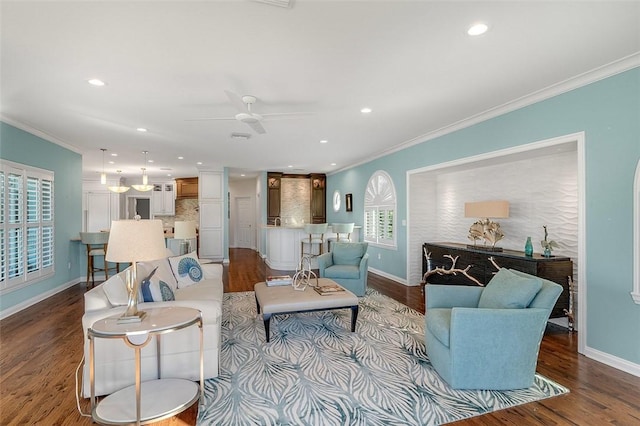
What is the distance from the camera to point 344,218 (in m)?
8.98

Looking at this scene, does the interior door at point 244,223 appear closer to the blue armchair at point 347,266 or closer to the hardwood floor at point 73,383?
the blue armchair at point 347,266

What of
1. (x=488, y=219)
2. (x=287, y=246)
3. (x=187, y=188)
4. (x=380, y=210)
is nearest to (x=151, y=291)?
(x=488, y=219)

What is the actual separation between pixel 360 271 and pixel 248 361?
2.43 metres

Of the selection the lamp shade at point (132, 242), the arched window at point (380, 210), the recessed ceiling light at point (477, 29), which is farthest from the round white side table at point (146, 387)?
the arched window at point (380, 210)

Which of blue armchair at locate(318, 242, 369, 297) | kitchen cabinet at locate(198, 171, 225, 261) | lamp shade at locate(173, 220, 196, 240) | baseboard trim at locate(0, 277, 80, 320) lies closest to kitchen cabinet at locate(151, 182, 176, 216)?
kitchen cabinet at locate(198, 171, 225, 261)

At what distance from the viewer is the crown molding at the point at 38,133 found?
163 inches

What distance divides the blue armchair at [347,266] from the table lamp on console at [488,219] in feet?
5.49

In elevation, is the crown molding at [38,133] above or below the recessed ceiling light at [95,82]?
below

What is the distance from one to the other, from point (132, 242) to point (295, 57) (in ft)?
6.08

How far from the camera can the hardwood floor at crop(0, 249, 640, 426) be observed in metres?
2.10

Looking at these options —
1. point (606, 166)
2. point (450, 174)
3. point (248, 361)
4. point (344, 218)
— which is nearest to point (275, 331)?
point (248, 361)

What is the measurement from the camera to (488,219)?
4.85 meters

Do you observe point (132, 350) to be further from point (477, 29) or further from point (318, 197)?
point (318, 197)

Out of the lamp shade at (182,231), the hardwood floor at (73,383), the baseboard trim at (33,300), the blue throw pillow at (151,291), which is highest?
the lamp shade at (182,231)
